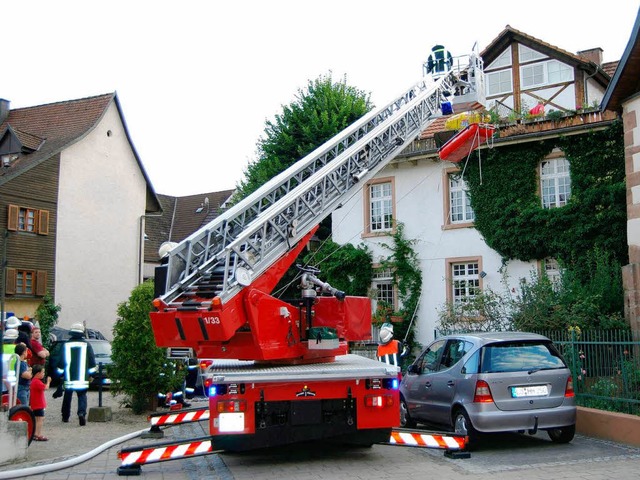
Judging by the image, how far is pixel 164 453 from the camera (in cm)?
868

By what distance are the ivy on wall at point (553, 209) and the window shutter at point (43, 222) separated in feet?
62.0

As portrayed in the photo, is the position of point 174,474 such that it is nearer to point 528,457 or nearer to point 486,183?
point 528,457

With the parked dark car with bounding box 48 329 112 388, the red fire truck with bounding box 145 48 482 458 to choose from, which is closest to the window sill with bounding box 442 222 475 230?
the parked dark car with bounding box 48 329 112 388

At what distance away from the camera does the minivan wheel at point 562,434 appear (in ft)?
33.5

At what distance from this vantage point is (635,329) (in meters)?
15.5

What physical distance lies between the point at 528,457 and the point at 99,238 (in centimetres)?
2885

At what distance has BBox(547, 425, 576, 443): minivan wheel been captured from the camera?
10.2 metres

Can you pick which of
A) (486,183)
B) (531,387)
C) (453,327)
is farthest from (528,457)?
(486,183)

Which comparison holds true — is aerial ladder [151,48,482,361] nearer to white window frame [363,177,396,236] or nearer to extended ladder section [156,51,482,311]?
extended ladder section [156,51,482,311]

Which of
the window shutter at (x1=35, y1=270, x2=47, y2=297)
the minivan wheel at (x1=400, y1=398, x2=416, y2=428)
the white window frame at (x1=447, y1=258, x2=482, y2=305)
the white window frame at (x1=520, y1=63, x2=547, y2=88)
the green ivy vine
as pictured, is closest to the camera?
the minivan wheel at (x1=400, y1=398, x2=416, y2=428)

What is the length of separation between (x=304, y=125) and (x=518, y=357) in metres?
20.5

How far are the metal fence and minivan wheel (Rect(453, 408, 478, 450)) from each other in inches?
106

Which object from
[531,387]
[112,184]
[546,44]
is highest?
[546,44]

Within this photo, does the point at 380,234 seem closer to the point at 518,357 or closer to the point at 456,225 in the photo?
the point at 456,225
